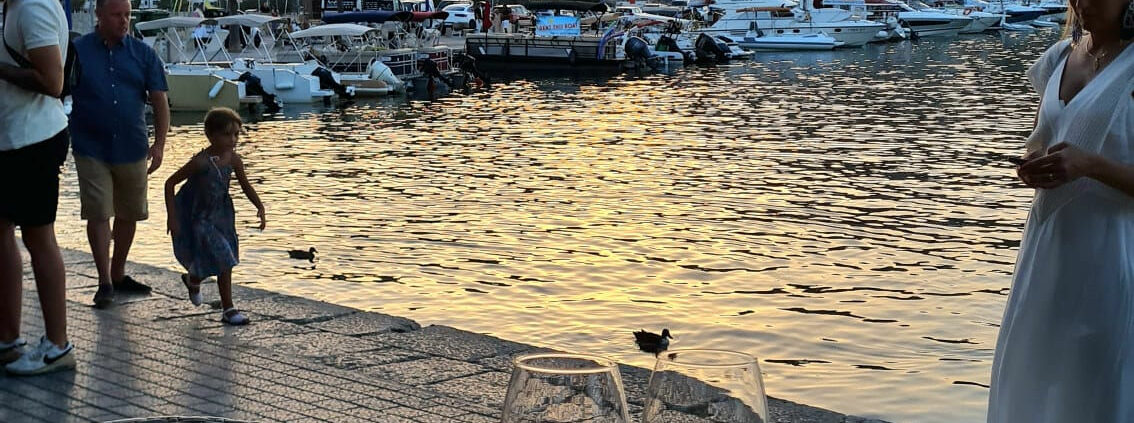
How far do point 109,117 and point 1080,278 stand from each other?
537 cm

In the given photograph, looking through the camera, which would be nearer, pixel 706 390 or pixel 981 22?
pixel 706 390

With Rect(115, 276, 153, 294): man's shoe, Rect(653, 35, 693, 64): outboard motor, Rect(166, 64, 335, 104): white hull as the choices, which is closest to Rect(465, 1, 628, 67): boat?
Rect(653, 35, 693, 64): outboard motor

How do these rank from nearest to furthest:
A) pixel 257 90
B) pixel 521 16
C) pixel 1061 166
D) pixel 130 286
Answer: pixel 1061 166
pixel 130 286
pixel 257 90
pixel 521 16

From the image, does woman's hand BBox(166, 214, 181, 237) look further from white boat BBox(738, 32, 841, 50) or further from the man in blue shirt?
white boat BBox(738, 32, 841, 50)

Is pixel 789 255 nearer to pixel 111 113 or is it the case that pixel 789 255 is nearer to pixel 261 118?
pixel 111 113

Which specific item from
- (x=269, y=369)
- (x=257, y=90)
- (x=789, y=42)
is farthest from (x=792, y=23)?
(x=269, y=369)

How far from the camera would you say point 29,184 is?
18.4ft

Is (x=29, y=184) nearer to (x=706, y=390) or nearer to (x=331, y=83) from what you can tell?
(x=706, y=390)

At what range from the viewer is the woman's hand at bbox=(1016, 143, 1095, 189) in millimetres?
3096

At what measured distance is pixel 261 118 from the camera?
87.4 feet

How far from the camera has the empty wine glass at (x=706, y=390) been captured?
1.47 metres

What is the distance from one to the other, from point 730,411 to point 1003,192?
14.5 m

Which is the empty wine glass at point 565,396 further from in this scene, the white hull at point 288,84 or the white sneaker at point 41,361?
the white hull at point 288,84

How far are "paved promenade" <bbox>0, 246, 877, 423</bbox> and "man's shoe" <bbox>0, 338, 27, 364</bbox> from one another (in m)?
0.16
